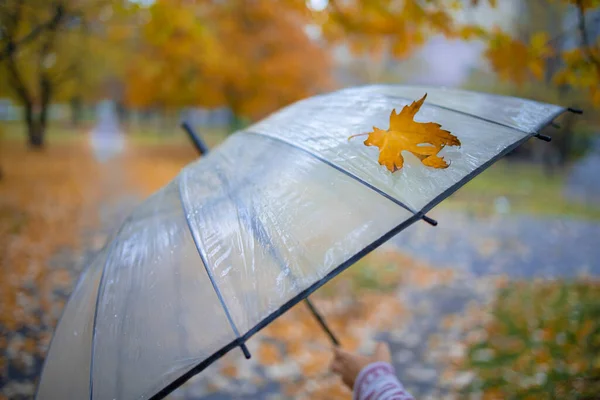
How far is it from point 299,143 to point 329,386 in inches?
96.4

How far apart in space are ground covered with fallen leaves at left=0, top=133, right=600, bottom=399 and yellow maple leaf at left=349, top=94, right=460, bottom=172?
2.41m

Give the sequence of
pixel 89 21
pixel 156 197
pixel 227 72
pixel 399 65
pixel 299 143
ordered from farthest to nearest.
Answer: pixel 399 65 < pixel 227 72 < pixel 89 21 < pixel 156 197 < pixel 299 143

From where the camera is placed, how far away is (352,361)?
150cm

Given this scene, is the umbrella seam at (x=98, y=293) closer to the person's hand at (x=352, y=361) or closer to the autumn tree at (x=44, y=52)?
the person's hand at (x=352, y=361)

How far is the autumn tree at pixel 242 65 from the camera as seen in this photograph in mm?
8562

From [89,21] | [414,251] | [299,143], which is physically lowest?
[414,251]

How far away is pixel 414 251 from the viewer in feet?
21.5

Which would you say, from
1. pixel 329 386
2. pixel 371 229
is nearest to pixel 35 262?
pixel 329 386

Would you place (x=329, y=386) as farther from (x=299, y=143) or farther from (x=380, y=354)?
(x=299, y=143)

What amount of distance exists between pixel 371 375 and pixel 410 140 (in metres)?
0.80

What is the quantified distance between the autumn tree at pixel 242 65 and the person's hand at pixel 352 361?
7515 mm

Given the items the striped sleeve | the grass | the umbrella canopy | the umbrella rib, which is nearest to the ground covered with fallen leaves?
the grass

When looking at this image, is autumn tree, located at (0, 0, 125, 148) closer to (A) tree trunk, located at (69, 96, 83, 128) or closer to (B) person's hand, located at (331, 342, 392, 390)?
(A) tree trunk, located at (69, 96, 83, 128)

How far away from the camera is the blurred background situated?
319 centimetres
